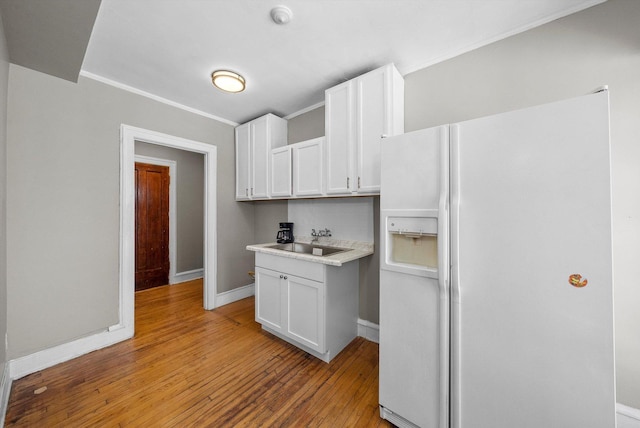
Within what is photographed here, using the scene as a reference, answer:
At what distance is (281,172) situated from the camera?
2748mm

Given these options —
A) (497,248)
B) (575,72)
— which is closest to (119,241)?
(497,248)

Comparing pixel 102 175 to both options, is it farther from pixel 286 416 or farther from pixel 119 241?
pixel 286 416

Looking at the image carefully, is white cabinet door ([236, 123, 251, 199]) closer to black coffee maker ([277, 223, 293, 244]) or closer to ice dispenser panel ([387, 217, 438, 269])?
black coffee maker ([277, 223, 293, 244])

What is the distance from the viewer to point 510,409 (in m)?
1.06

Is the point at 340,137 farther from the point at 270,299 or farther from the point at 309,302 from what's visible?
the point at 270,299

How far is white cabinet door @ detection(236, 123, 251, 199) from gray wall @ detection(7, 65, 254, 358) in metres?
1.02

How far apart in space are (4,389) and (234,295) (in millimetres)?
2027

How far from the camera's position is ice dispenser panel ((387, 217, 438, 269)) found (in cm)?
133

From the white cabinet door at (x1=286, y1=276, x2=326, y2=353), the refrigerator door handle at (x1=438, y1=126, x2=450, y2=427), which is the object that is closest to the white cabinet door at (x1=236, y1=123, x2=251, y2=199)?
the white cabinet door at (x1=286, y1=276, x2=326, y2=353)

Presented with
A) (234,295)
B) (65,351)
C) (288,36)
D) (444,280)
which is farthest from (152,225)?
(444,280)

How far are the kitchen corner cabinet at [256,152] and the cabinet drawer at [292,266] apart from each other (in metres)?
0.84

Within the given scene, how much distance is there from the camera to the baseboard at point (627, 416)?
1.32 meters

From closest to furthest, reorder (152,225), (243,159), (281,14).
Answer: (281,14)
(243,159)
(152,225)

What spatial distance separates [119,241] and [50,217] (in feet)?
1.71
